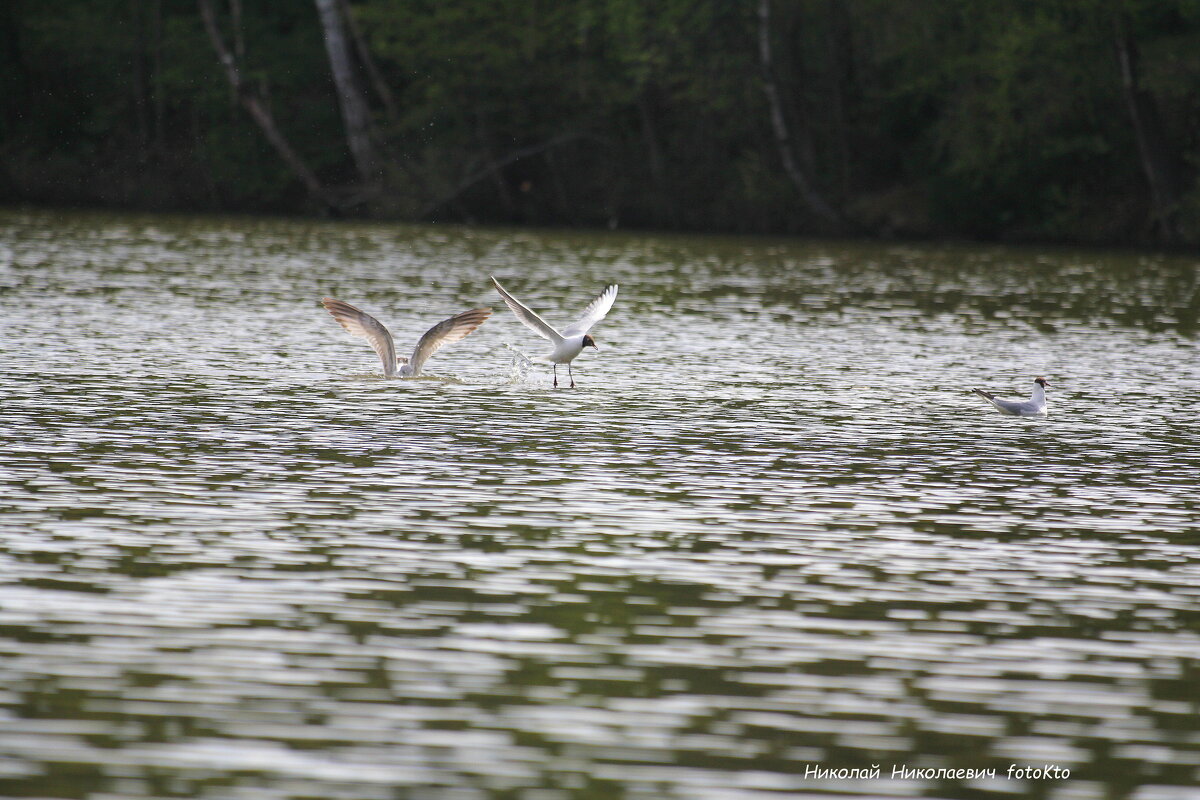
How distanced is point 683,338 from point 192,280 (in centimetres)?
996

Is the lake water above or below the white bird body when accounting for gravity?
below

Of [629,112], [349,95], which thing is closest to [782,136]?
Answer: [629,112]

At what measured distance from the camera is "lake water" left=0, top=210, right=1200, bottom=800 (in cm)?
649

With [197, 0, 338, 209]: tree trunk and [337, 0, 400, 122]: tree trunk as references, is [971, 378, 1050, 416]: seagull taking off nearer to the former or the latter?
[197, 0, 338, 209]: tree trunk

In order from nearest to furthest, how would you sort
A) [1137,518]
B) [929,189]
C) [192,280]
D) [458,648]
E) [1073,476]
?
[458,648]
[1137,518]
[1073,476]
[192,280]
[929,189]

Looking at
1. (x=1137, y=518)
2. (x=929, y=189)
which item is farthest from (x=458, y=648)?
(x=929, y=189)

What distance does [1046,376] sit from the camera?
1889 centimetres

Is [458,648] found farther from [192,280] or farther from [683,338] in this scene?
[192,280]

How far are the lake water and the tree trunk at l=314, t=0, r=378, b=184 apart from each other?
36915mm

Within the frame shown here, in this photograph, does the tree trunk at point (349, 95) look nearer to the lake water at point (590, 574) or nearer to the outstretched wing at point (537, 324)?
the lake water at point (590, 574)

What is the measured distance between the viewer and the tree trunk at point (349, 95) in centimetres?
5675

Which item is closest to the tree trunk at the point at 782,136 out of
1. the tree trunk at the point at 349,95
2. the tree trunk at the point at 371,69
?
the tree trunk at the point at 349,95

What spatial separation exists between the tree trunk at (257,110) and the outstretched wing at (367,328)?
40543 mm

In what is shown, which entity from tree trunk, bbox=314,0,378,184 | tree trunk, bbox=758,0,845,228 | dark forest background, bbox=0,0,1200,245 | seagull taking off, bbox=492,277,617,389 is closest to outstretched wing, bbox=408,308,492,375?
seagull taking off, bbox=492,277,617,389
